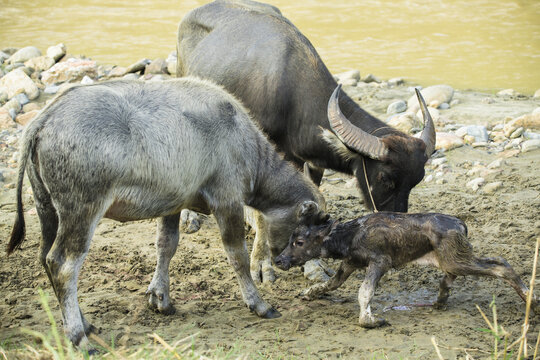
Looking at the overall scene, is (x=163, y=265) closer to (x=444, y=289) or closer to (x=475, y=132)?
(x=444, y=289)

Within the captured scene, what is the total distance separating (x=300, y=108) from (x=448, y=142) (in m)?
3.17

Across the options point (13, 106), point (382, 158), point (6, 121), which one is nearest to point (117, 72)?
point (13, 106)

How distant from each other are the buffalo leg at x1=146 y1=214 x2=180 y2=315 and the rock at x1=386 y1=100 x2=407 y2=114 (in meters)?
5.55

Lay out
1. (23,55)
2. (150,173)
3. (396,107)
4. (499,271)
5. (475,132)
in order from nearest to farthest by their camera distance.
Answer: (150,173)
(499,271)
(475,132)
(396,107)
(23,55)

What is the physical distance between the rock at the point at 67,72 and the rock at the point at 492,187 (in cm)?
720

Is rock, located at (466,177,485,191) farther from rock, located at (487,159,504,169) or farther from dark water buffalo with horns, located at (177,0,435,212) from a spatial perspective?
dark water buffalo with horns, located at (177,0,435,212)

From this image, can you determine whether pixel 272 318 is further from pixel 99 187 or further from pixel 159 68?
pixel 159 68

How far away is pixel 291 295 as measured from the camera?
21.4 ft

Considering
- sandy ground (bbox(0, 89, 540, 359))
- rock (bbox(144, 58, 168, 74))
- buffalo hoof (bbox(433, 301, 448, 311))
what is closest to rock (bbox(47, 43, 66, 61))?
rock (bbox(144, 58, 168, 74))

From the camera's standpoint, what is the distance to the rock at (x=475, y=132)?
9.95 meters

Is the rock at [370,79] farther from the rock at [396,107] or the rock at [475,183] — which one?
the rock at [475,183]

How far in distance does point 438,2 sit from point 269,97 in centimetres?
1428

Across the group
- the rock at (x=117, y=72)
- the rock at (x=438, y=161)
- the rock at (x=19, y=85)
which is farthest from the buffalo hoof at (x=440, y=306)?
the rock at (x=117, y=72)

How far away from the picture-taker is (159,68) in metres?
12.6
